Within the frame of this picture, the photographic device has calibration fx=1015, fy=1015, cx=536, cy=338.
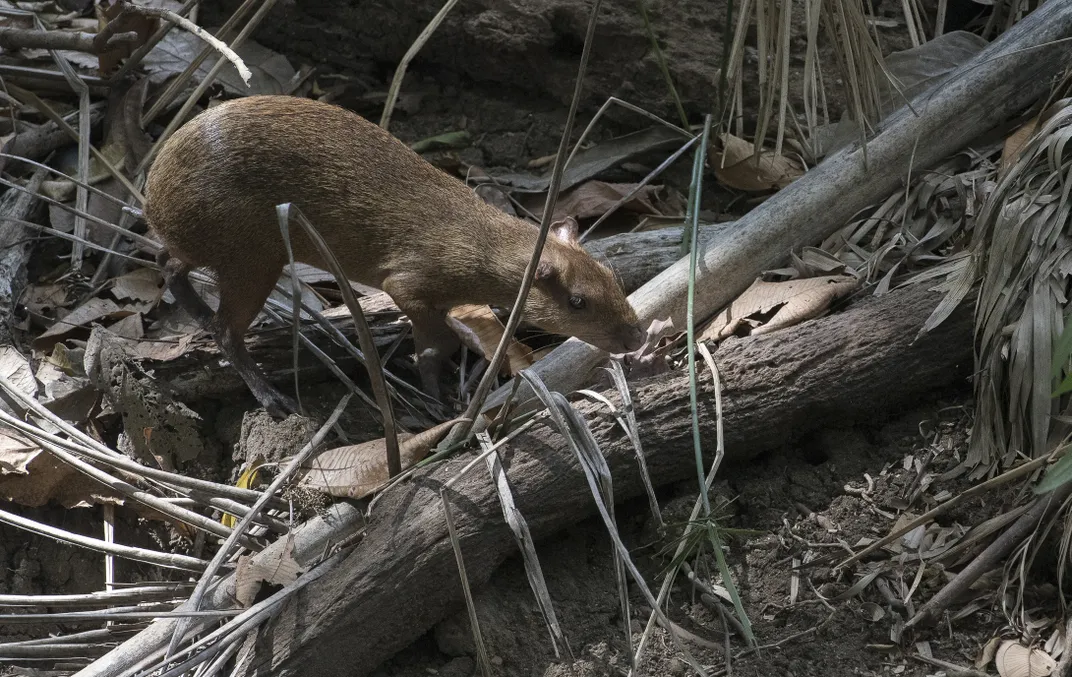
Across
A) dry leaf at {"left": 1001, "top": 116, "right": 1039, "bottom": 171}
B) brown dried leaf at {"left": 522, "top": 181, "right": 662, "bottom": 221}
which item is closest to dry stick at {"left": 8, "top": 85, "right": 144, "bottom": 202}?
brown dried leaf at {"left": 522, "top": 181, "right": 662, "bottom": 221}

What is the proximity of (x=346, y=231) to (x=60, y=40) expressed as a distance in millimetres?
2002

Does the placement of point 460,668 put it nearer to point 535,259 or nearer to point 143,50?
point 535,259

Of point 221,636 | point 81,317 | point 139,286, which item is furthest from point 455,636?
point 139,286

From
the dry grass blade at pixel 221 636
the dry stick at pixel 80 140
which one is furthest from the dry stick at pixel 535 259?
the dry stick at pixel 80 140

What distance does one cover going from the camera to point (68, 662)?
11.9ft

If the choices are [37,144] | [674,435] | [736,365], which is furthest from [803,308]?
[37,144]

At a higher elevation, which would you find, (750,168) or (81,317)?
(750,168)

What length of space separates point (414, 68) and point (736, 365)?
11.0 ft

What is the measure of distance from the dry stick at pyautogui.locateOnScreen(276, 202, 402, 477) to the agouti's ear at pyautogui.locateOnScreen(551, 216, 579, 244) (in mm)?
1850

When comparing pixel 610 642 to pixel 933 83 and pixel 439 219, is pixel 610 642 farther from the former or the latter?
pixel 933 83

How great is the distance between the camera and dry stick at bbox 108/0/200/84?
5156mm

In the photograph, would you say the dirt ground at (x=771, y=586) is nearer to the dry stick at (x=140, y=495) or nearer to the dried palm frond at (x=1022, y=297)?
the dried palm frond at (x=1022, y=297)

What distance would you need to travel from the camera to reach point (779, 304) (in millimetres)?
4309

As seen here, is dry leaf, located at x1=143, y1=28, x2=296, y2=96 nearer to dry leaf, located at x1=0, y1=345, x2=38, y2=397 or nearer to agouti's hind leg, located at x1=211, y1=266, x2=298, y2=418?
agouti's hind leg, located at x1=211, y1=266, x2=298, y2=418
